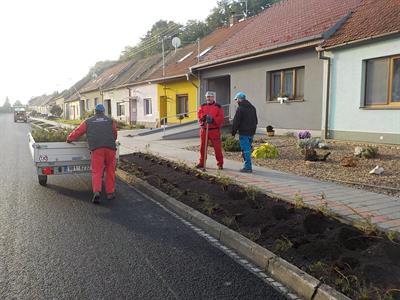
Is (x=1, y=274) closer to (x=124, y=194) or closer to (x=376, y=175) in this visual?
(x=124, y=194)

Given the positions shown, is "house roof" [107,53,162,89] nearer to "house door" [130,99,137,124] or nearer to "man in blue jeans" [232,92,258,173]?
"house door" [130,99,137,124]

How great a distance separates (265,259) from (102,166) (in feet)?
13.8

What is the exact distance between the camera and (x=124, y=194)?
26.4ft

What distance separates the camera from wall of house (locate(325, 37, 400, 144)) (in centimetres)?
1186

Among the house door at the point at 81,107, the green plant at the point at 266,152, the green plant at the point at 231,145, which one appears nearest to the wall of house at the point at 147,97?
the green plant at the point at 231,145

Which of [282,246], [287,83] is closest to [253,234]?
[282,246]

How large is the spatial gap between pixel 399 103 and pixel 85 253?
10.3 m

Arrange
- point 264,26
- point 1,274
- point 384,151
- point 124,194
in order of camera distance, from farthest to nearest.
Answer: point 264,26, point 384,151, point 124,194, point 1,274

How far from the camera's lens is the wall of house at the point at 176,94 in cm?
2420

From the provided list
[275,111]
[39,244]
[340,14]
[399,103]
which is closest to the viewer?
[39,244]

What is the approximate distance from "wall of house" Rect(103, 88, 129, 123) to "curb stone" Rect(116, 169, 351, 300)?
30579mm

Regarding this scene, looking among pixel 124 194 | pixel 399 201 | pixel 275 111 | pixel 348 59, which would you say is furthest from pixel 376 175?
pixel 275 111

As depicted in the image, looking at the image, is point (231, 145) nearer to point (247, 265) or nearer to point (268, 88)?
point (268, 88)

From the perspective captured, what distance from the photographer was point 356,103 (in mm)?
13047
